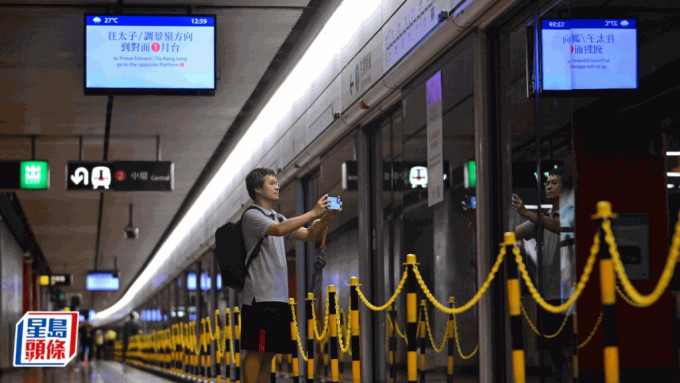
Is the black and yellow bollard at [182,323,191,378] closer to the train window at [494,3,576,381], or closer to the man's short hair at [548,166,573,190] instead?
the train window at [494,3,576,381]

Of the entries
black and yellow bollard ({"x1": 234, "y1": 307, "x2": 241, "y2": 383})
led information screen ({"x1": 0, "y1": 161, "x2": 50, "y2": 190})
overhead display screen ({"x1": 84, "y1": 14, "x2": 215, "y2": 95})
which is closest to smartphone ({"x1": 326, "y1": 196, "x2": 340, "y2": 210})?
black and yellow bollard ({"x1": 234, "y1": 307, "x2": 241, "y2": 383})

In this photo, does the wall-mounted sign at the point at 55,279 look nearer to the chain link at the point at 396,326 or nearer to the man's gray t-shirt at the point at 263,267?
the chain link at the point at 396,326

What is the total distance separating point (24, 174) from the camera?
14.9 m

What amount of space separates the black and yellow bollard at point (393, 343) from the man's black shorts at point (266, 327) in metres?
2.03

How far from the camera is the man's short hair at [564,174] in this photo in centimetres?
509

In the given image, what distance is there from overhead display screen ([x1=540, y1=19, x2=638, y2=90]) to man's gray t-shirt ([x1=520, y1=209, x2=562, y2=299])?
2.23 ft

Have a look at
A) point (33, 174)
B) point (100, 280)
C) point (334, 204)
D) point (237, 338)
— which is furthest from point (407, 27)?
point (100, 280)

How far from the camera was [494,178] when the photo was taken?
19.7 feet

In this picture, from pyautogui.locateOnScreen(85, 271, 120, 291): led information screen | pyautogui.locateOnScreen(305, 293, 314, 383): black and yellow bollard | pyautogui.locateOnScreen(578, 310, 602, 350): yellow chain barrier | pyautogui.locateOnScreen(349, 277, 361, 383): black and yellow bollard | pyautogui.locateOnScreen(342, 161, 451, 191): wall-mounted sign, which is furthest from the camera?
pyautogui.locateOnScreen(85, 271, 120, 291): led information screen

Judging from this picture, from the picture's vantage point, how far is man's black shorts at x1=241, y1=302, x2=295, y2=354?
628cm

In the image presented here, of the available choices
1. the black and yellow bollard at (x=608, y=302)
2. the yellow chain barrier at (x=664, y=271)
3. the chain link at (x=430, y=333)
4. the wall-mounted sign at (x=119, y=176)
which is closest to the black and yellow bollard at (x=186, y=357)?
the wall-mounted sign at (x=119, y=176)

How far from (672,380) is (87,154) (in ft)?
42.3

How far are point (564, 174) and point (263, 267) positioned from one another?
2.09 m

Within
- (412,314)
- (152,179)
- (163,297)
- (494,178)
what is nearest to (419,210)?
(494,178)
